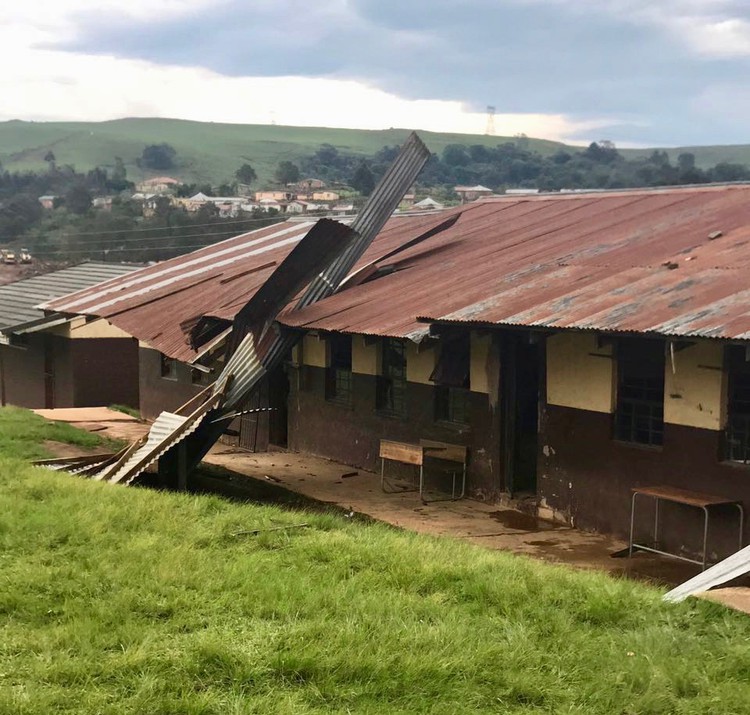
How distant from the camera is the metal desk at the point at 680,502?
1005 centimetres

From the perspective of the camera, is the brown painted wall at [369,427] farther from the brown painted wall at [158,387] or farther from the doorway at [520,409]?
the brown painted wall at [158,387]

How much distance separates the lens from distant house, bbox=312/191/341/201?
88.5 m

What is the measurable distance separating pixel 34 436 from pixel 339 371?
4.88 meters

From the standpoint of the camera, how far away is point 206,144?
157 metres

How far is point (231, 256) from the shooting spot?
24.8 metres

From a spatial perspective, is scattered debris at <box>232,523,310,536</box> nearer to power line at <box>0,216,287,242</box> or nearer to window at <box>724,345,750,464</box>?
window at <box>724,345,750,464</box>

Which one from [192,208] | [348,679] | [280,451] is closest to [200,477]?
[280,451]

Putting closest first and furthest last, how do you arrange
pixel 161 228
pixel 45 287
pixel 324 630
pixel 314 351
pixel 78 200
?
pixel 324 630
pixel 314 351
pixel 45 287
pixel 161 228
pixel 78 200

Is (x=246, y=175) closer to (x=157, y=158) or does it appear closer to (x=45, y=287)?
(x=157, y=158)

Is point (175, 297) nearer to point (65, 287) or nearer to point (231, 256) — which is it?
point (231, 256)

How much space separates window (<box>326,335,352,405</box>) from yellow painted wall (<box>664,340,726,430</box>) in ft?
22.1

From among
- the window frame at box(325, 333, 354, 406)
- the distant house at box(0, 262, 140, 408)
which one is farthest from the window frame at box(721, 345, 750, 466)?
the distant house at box(0, 262, 140, 408)

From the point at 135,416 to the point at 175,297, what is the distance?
186 inches

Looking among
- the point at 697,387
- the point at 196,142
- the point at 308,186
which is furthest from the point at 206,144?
the point at 697,387
